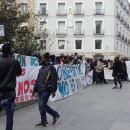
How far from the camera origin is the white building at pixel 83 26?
43438mm

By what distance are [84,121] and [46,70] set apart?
5.73ft

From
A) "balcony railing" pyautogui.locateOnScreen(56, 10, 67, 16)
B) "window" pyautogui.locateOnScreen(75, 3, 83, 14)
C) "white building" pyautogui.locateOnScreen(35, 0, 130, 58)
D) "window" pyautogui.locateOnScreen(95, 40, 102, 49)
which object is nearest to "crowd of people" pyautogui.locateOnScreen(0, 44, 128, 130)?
"white building" pyautogui.locateOnScreen(35, 0, 130, 58)

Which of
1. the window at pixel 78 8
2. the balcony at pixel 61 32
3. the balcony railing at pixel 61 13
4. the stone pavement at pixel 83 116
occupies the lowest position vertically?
the stone pavement at pixel 83 116

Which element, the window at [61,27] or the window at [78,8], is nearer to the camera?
the window at [61,27]

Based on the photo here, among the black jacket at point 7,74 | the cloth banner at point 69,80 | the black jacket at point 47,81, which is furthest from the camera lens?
the cloth banner at point 69,80

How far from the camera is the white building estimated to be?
4344 cm

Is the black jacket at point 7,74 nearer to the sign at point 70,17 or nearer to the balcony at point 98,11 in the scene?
the sign at point 70,17

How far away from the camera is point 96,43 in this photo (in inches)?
1715

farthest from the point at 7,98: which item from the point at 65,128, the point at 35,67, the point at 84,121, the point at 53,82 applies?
the point at 35,67

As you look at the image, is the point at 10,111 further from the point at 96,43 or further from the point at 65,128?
the point at 96,43

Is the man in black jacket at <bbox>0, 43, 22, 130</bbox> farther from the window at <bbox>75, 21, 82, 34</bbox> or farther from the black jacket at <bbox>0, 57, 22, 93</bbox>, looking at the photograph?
the window at <bbox>75, 21, 82, 34</bbox>

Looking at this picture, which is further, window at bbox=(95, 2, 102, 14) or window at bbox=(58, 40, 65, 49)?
window at bbox=(95, 2, 102, 14)

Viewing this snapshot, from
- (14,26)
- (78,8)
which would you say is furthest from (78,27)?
(14,26)

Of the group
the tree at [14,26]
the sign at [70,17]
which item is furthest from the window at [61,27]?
the tree at [14,26]
